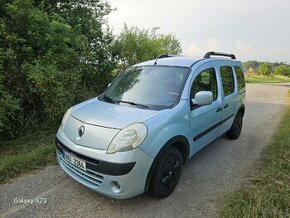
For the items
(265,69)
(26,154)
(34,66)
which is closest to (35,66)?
(34,66)

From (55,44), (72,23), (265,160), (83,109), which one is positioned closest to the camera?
(83,109)

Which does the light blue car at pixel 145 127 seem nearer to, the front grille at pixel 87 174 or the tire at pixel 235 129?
the front grille at pixel 87 174

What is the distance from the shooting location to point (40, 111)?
253 inches

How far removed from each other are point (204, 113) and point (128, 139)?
65.4 inches

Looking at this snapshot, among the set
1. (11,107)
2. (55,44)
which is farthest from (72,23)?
(11,107)

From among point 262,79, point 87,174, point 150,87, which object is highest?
point 150,87

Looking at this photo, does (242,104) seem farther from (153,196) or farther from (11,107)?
(11,107)

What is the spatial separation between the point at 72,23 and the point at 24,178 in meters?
6.10

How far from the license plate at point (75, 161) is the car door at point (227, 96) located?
275cm

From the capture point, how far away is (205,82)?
4.80 metres

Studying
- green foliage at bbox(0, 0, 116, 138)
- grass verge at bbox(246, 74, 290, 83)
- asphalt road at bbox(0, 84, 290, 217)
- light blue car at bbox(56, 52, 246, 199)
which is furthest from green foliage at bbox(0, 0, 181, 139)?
A: grass verge at bbox(246, 74, 290, 83)

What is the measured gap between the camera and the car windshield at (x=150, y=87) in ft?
13.6

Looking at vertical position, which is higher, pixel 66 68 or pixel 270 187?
pixel 66 68

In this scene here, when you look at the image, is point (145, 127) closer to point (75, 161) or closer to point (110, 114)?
point (110, 114)
